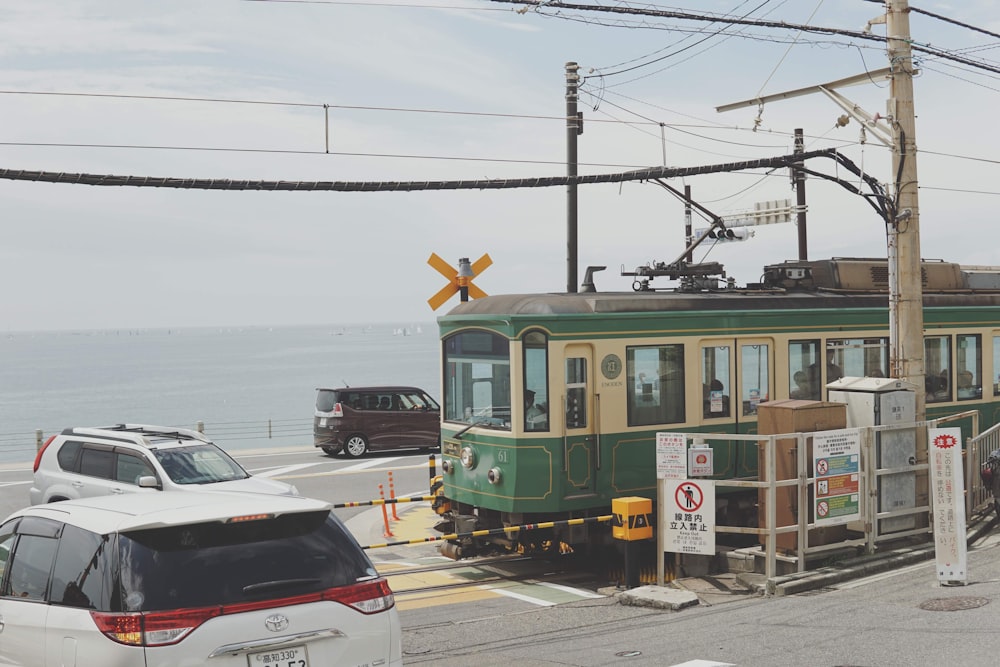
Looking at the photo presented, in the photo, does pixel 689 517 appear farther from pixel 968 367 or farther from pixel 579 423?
pixel 968 367

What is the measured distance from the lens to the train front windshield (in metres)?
13.4

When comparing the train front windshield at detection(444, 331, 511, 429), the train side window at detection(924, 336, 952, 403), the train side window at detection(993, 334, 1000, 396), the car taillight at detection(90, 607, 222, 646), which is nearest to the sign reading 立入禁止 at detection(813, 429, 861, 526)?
the train front windshield at detection(444, 331, 511, 429)

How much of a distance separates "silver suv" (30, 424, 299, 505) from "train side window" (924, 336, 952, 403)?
32.6ft

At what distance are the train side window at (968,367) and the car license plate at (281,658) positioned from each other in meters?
14.4

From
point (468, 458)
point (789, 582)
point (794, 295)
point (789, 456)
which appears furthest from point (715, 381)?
point (789, 582)

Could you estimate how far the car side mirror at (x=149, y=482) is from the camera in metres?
15.0

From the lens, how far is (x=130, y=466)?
623 inches

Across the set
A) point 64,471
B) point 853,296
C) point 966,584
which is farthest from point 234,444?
point 966,584

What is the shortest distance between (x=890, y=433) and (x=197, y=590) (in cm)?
993

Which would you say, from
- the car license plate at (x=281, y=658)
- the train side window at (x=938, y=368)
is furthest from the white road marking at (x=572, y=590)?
the train side window at (x=938, y=368)

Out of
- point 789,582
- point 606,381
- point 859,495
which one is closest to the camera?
point 789,582

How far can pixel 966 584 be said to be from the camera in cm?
1091

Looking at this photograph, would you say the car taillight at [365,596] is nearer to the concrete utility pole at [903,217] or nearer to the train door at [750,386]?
the train door at [750,386]

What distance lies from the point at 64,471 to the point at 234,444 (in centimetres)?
4889
